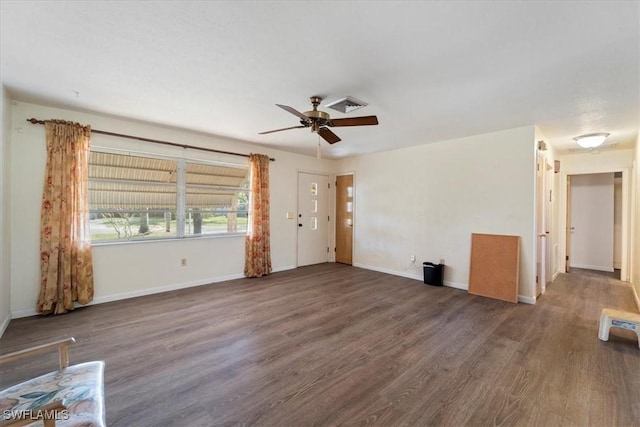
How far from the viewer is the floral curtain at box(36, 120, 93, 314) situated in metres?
3.30

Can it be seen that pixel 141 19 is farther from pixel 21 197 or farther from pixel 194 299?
pixel 194 299

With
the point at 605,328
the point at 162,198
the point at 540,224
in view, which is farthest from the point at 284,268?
the point at 605,328

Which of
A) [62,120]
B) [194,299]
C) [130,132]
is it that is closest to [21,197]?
[62,120]

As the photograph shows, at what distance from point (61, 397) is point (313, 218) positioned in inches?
205

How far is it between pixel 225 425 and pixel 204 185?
150 inches

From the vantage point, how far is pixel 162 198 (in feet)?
14.1

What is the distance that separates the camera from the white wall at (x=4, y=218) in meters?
2.84

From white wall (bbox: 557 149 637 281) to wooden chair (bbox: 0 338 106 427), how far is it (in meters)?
7.53

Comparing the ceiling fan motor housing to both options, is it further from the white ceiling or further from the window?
the window

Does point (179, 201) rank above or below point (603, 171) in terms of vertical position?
below

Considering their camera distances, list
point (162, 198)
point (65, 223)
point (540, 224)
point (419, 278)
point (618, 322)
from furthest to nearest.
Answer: point (419, 278) → point (162, 198) → point (540, 224) → point (65, 223) → point (618, 322)

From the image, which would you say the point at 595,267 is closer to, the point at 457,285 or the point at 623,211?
the point at 623,211

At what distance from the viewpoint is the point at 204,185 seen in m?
4.70

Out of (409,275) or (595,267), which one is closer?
(409,275)
